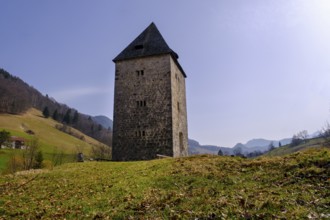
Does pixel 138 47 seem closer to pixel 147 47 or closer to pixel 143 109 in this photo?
pixel 147 47

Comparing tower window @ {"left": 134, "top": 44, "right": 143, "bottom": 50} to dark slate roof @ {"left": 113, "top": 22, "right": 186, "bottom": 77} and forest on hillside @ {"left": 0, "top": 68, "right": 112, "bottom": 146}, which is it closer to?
dark slate roof @ {"left": 113, "top": 22, "right": 186, "bottom": 77}

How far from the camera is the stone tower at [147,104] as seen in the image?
79.9ft

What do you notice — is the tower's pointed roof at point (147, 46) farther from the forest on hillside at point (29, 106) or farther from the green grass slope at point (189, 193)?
the forest on hillside at point (29, 106)

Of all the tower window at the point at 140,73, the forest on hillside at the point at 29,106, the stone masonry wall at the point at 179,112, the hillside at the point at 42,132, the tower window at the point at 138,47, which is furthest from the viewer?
the forest on hillside at the point at 29,106

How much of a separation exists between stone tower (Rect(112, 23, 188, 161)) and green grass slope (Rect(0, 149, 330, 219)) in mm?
10665

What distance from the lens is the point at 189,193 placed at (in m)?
8.83

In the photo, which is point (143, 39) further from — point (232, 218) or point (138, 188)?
point (232, 218)

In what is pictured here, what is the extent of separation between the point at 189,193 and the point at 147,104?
17194 mm

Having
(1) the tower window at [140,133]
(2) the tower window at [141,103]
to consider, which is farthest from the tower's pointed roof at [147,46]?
(1) the tower window at [140,133]

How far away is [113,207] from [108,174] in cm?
556

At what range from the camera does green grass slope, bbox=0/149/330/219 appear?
686 centimetres

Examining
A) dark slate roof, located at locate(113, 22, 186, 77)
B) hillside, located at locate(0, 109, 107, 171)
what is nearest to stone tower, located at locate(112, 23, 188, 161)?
dark slate roof, located at locate(113, 22, 186, 77)

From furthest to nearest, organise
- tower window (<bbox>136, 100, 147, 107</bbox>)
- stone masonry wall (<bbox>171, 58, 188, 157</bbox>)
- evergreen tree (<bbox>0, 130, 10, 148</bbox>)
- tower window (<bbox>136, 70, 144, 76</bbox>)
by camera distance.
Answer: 1. evergreen tree (<bbox>0, 130, 10, 148</bbox>)
2. tower window (<bbox>136, 70, 144, 76</bbox>)
3. tower window (<bbox>136, 100, 147, 107</bbox>)
4. stone masonry wall (<bbox>171, 58, 188, 157</bbox>)

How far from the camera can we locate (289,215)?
6113 millimetres
